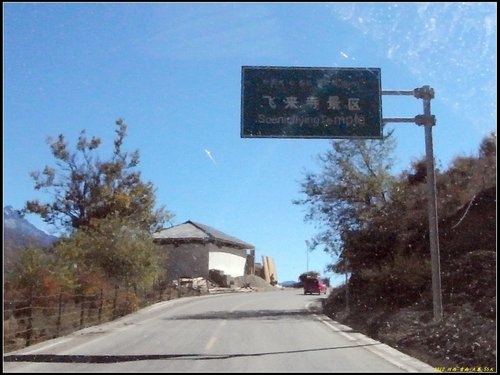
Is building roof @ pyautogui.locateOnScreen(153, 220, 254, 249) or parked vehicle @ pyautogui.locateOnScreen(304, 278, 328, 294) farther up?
building roof @ pyautogui.locateOnScreen(153, 220, 254, 249)

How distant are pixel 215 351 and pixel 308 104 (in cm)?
686

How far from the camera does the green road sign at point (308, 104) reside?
17312mm

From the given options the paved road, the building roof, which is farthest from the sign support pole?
the building roof

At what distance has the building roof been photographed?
61.5 m

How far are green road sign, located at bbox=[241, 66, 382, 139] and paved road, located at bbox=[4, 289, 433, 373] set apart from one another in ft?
17.7

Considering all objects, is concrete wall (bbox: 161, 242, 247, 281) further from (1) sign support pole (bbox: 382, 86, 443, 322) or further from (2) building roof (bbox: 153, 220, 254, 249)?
(1) sign support pole (bbox: 382, 86, 443, 322)

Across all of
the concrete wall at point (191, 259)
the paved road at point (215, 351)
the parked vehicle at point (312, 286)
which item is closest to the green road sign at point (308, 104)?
the paved road at point (215, 351)

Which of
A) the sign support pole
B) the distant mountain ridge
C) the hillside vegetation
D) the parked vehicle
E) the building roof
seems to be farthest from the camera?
the building roof

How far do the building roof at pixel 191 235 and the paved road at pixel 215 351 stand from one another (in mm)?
38550

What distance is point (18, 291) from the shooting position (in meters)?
22.7

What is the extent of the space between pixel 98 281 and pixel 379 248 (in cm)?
1271

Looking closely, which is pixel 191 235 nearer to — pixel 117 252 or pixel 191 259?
pixel 191 259

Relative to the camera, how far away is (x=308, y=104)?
17484 millimetres

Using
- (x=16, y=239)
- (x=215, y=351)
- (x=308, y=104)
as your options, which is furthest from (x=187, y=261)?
(x=215, y=351)
